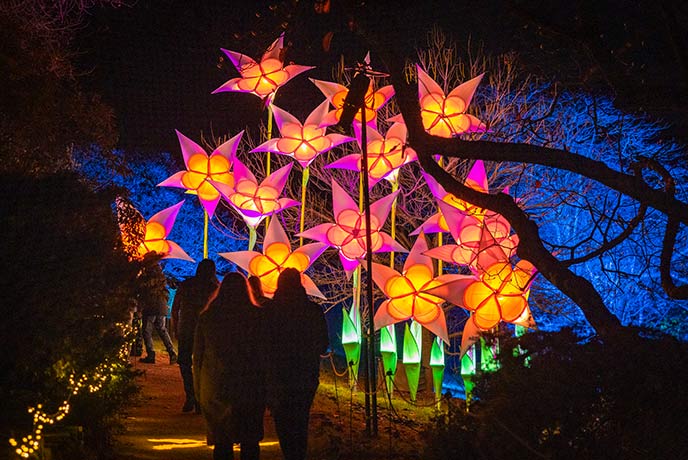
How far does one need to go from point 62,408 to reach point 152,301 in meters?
5.88

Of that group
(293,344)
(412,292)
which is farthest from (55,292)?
(412,292)

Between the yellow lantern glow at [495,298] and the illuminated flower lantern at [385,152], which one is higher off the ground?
the illuminated flower lantern at [385,152]

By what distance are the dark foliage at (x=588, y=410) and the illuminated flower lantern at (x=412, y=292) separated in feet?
19.1

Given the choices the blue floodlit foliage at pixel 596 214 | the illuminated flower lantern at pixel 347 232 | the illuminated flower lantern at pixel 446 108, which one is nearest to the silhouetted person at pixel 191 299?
the illuminated flower lantern at pixel 347 232

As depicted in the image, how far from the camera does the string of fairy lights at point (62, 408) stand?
4.95 meters

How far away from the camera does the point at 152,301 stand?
11.5 meters

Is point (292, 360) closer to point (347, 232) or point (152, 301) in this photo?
point (347, 232)

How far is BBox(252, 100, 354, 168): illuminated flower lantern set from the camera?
12070 mm

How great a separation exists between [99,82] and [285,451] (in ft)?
58.4

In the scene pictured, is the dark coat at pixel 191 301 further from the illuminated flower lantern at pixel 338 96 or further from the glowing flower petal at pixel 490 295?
the illuminated flower lantern at pixel 338 96

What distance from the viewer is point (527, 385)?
431cm

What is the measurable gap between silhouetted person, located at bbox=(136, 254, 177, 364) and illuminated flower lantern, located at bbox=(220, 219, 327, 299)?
1511 mm

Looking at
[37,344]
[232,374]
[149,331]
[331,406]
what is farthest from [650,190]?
[149,331]

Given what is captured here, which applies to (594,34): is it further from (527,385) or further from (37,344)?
(37,344)
